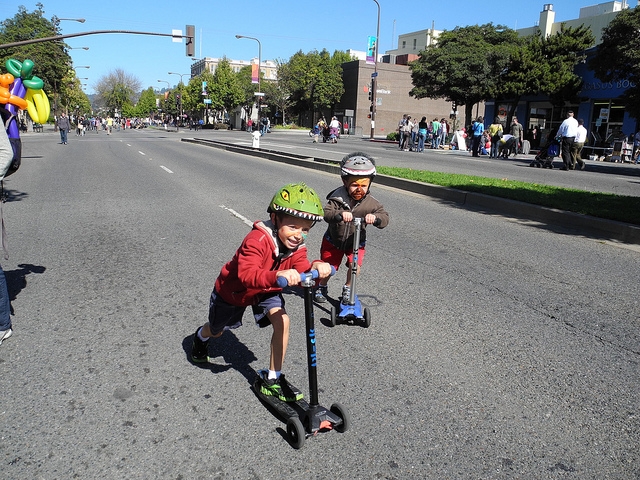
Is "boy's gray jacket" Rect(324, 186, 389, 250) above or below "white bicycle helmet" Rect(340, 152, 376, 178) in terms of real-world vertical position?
below

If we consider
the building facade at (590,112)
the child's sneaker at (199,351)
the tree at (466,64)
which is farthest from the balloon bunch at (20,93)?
the tree at (466,64)

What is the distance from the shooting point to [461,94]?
41.4 metres

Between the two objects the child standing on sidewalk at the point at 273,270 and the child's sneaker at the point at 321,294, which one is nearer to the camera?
the child standing on sidewalk at the point at 273,270

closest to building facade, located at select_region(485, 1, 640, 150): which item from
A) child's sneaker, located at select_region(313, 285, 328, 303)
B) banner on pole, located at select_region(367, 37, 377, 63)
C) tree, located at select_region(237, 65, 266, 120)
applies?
banner on pole, located at select_region(367, 37, 377, 63)

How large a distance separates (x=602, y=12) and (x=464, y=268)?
7969 cm

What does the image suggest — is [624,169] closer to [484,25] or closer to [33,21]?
[484,25]

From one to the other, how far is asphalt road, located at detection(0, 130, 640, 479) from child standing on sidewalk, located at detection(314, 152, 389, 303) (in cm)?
53

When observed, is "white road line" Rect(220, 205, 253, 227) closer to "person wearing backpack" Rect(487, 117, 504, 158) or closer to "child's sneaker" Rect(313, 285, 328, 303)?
"child's sneaker" Rect(313, 285, 328, 303)

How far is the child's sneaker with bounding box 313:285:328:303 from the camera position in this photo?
4977mm

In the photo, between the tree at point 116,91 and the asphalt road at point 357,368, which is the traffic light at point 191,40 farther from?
the tree at point 116,91

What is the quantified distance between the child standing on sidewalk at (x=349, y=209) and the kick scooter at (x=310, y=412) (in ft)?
5.53

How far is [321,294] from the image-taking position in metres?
5.05

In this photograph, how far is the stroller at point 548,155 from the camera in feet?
64.1

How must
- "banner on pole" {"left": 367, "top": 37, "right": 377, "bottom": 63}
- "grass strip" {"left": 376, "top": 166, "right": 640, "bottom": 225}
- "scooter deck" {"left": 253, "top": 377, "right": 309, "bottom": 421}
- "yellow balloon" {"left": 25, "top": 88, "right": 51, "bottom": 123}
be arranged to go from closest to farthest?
"scooter deck" {"left": 253, "top": 377, "right": 309, "bottom": 421} → "yellow balloon" {"left": 25, "top": 88, "right": 51, "bottom": 123} → "grass strip" {"left": 376, "top": 166, "right": 640, "bottom": 225} → "banner on pole" {"left": 367, "top": 37, "right": 377, "bottom": 63}
